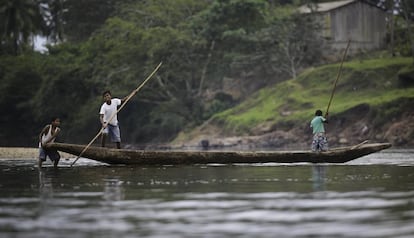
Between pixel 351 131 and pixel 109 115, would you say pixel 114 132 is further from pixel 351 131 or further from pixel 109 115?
pixel 351 131

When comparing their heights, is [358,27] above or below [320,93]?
above

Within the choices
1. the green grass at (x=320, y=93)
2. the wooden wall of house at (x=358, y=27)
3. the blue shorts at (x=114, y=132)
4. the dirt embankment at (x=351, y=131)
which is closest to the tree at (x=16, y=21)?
the green grass at (x=320, y=93)

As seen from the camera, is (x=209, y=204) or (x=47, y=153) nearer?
(x=209, y=204)

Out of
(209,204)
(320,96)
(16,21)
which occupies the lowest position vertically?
(209,204)

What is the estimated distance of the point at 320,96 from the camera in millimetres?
52969

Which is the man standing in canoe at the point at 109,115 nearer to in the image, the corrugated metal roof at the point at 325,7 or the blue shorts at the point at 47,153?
the blue shorts at the point at 47,153

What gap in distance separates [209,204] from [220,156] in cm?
993

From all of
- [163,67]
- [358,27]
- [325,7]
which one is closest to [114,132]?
[163,67]

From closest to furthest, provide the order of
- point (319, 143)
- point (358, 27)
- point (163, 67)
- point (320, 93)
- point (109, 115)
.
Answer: point (109, 115), point (319, 143), point (320, 93), point (163, 67), point (358, 27)

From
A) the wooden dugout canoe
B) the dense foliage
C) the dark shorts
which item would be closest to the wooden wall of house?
the dense foliage

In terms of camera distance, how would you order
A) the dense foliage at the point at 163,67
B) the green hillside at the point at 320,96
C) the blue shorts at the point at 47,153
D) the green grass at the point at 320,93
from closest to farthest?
the blue shorts at the point at 47,153 < the green hillside at the point at 320,96 < the green grass at the point at 320,93 < the dense foliage at the point at 163,67

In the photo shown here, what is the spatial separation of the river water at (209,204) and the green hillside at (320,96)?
29.7m

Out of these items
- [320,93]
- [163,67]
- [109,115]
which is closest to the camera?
[109,115]

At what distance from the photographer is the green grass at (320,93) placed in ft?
166
